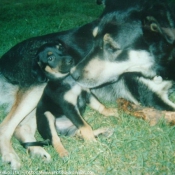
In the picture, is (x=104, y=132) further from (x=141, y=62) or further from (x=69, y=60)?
(x=69, y=60)

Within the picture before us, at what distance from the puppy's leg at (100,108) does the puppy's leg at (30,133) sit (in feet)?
2.34

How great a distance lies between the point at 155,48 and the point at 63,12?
5.92 meters

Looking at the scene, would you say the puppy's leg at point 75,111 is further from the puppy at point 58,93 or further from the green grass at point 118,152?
the green grass at point 118,152

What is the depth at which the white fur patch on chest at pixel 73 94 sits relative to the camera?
9.06ft

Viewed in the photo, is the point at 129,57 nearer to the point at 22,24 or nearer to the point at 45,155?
the point at 45,155

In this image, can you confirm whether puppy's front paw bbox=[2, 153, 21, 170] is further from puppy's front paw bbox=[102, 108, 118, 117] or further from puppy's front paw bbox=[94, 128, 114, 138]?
puppy's front paw bbox=[102, 108, 118, 117]

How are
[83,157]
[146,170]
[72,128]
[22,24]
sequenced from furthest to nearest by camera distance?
[22,24] < [72,128] < [83,157] < [146,170]

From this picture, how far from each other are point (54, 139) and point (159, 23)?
147 centimetres

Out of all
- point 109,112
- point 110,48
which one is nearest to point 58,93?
point 109,112

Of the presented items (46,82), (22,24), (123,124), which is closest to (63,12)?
(22,24)

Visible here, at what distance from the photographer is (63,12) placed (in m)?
7.83

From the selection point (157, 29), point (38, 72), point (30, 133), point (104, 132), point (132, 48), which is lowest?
point (30, 133)

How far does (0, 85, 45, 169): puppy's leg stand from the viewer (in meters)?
2.31

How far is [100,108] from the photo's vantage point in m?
3.07
